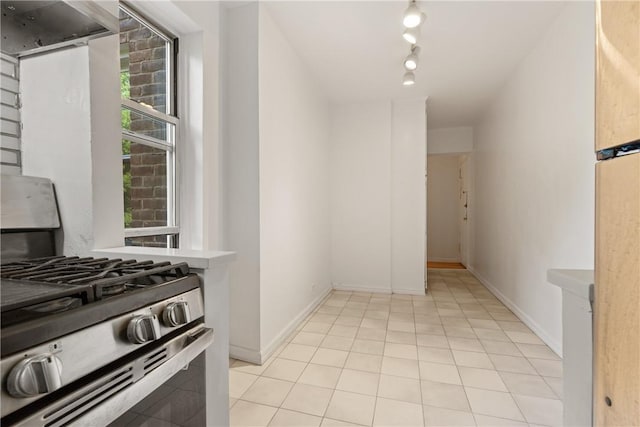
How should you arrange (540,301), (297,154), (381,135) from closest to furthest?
(540,301)
(297,154)
(381,135)

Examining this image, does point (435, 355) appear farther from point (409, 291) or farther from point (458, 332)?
point (409, 291)

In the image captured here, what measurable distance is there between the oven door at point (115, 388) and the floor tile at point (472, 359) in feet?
6.76

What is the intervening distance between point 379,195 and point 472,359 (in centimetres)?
239

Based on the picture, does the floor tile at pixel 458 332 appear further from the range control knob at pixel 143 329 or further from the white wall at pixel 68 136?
the white wall at pixel 68 136

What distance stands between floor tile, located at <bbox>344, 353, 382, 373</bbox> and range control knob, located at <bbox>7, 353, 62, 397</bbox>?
1919mm

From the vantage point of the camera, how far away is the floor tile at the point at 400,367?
6.66 ft

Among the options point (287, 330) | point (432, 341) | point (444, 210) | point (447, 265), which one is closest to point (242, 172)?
point (287, 330)

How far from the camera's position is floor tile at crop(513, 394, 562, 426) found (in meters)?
1.58

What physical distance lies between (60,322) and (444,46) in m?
3.30

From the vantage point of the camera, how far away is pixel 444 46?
2.77 metres

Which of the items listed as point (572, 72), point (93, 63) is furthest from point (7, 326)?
point (572, 72)

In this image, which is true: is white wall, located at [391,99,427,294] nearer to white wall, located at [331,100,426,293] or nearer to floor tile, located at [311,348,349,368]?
white wall, located at [331,100,426,293]

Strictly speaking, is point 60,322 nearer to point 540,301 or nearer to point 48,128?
point 48,128

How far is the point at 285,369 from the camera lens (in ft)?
6.89
